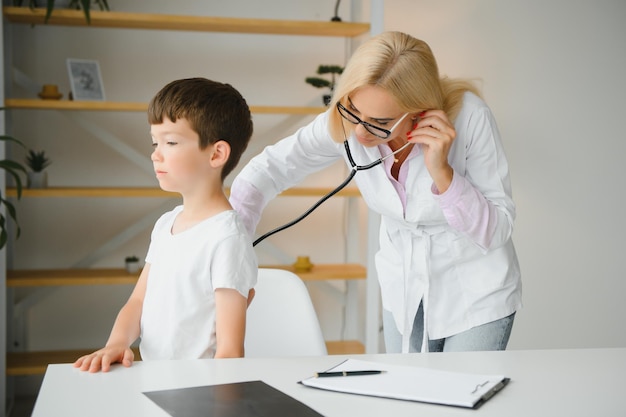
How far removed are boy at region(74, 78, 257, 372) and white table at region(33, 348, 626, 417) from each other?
0.17 metres

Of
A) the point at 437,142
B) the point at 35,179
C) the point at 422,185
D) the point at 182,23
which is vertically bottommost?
the point at 35,179

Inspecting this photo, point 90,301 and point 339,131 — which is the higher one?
point 339,131

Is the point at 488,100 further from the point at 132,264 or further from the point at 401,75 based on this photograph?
the point at 401,75

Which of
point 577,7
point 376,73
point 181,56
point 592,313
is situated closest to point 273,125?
Result: point 181,56

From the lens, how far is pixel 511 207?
5.26 ft

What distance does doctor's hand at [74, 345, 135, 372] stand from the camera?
1.21m

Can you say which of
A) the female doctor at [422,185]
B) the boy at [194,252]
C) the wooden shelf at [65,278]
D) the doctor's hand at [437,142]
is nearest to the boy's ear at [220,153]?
the boy at [194,252]

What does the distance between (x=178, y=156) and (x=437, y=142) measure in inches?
19.9

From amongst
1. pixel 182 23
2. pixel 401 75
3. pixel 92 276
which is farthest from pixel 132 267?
pixel 401 75

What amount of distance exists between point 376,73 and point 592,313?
2776 mm

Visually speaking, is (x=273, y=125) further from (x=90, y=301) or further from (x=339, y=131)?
(x=339, y=131)

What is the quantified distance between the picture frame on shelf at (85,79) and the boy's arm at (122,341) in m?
1.81

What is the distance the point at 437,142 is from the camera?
1507 mm

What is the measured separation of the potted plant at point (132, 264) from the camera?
3283 millimetres
